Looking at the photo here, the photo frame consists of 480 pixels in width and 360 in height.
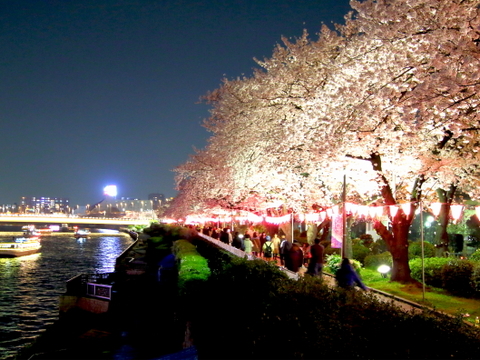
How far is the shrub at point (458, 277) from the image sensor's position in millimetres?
14000

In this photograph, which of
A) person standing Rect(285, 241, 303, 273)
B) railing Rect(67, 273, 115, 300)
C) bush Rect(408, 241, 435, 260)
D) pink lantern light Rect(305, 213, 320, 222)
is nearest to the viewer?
person standing Rect(285, 241, 303, 273)

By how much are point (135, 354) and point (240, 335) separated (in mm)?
6983

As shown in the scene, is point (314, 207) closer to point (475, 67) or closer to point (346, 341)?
point (475, 67)

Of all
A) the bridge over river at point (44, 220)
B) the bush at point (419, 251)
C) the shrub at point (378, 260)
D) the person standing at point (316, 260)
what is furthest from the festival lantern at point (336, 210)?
the bridge over river at point (44, 220)

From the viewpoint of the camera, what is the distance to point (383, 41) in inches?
451

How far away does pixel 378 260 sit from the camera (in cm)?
2025

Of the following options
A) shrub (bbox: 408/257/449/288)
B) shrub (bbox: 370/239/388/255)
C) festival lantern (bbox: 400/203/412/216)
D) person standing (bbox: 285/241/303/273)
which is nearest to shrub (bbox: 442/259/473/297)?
shrub (bbox: 408/257/449/288)

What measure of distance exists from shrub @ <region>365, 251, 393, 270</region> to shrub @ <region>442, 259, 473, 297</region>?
432 centimetres

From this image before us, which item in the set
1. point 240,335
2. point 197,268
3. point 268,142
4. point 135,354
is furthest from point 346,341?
point 268,142

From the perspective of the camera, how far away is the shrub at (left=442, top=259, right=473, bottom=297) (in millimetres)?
14000

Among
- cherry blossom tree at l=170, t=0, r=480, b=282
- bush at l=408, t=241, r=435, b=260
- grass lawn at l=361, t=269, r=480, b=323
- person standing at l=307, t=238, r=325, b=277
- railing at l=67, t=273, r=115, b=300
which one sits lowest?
railing at l=67, t=273, r=115, b=300

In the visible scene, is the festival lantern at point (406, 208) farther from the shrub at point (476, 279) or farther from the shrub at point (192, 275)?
the shrub at point (192, 275)

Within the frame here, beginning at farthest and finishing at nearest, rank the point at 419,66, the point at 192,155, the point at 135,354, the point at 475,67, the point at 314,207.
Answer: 1. the point at 192,155
2. the point at 314,207
3. the point at 135,354
4. the point at 419,66
5. the point at 475,67

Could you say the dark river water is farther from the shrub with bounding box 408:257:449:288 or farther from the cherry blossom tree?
the shrub with bounding box 408:257:449:288
